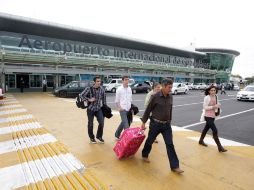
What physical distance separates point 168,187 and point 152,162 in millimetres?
999

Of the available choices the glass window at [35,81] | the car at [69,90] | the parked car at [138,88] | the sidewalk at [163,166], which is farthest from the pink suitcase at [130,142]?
the glass window at [35,81]

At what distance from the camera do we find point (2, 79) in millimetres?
21938

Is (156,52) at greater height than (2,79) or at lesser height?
greater

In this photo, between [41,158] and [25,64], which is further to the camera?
[25,64]

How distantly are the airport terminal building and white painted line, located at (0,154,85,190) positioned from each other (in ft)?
61.8

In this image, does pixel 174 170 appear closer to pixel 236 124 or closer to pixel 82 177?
pixel 82 177

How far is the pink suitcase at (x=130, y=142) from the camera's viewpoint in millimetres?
4257

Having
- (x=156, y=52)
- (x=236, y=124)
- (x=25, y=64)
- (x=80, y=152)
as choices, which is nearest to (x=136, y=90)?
(x=25, y=64)

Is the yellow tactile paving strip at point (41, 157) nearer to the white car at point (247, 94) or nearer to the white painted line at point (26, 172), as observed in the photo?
the white painted line at point (26, 172)

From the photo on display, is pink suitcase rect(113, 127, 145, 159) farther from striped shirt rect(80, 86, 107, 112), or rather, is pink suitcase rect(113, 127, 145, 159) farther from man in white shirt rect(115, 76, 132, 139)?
striped shirt rect(80, 86, 107, 112)

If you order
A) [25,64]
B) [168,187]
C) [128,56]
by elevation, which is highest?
[128,56]

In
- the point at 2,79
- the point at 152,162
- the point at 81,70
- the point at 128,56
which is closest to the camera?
the point at 152,162

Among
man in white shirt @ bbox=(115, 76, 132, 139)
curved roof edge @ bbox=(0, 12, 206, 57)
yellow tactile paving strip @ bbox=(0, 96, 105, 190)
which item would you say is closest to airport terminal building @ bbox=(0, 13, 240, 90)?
curved roof edge @ bbox=(0, 12, 206, 57)

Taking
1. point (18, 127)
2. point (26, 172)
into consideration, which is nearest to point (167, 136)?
point (26, 172)
